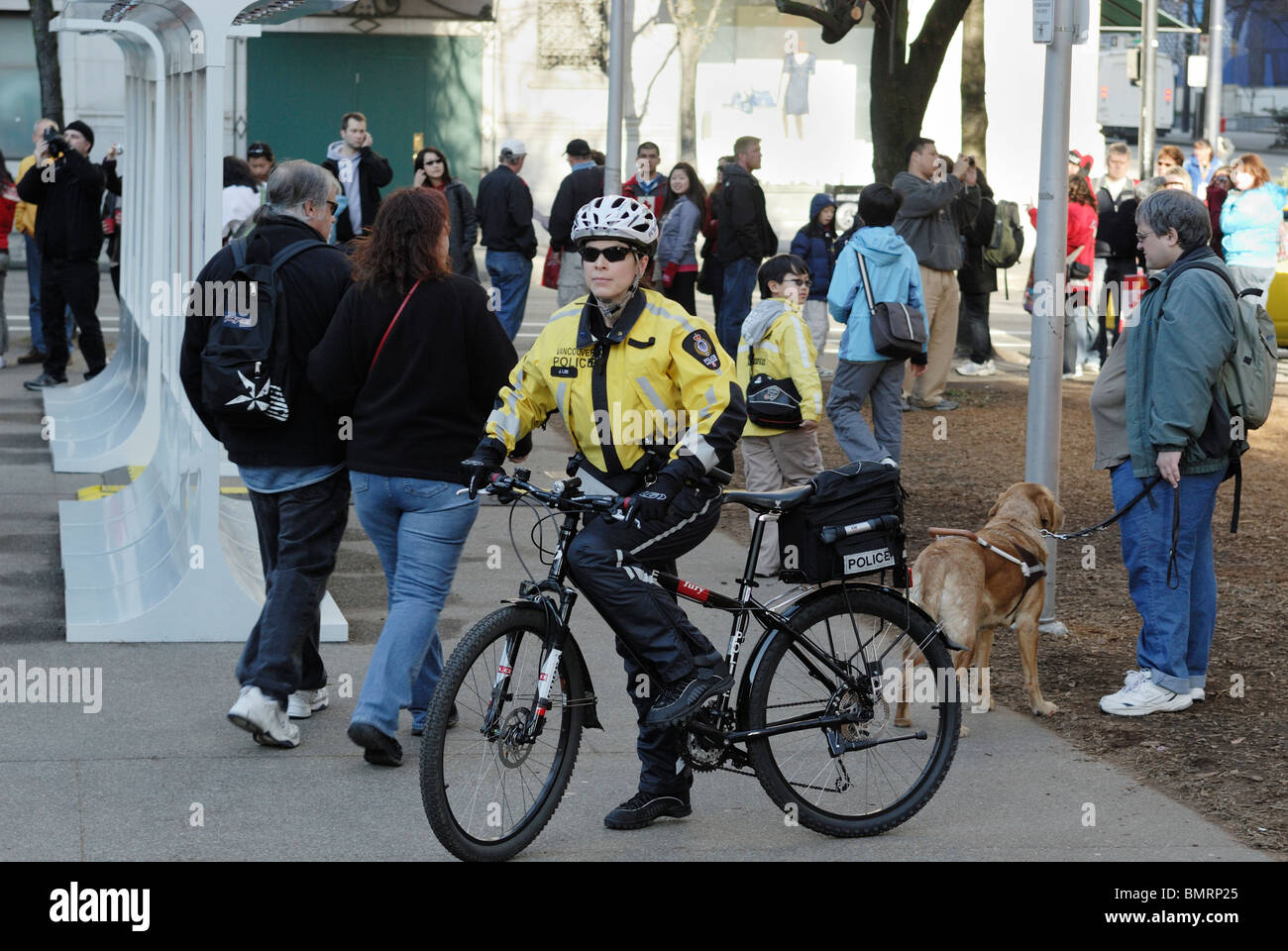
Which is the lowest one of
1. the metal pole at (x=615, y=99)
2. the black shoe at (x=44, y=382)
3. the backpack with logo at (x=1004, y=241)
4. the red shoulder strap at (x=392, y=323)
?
the black shoe at (x=44, y=382)

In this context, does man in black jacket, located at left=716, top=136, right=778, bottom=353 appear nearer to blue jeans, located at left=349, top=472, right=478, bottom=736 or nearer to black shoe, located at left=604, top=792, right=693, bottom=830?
blue jeans, located at left=349, top=472, right=478, bottom=736

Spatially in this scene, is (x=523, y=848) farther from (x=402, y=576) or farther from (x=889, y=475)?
(x=889, y=475)

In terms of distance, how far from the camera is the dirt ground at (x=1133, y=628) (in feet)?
19.4

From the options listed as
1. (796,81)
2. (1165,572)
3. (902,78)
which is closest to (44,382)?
(902,78)

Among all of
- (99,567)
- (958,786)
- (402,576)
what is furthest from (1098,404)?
(99,567)

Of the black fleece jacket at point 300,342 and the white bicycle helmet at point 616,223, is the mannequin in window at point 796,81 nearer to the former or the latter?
the black fleece jacket at point 300,342

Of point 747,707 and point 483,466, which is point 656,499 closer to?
point 483,466

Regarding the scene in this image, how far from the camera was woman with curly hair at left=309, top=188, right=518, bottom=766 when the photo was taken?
5.67 meters

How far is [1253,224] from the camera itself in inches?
631

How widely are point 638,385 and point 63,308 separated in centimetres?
1133

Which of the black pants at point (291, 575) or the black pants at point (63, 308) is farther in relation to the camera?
the black pants at point (63, 308)

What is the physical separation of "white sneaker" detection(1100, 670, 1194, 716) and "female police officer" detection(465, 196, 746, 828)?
2.14 m

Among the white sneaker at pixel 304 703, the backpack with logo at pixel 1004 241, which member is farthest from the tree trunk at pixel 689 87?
the white sneaker at pixel 304 703

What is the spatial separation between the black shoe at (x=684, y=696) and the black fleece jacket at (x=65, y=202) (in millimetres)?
10920
